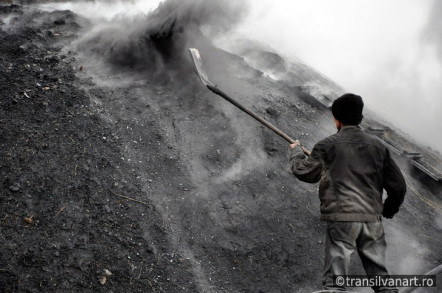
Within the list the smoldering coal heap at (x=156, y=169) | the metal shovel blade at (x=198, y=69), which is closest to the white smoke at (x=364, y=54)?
the smoldering coal heap at (x=156, y=169)

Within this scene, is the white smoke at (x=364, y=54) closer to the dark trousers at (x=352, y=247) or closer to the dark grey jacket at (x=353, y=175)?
the dark grey jacket at (x=353, y=175)

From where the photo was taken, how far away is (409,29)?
15.1 meters

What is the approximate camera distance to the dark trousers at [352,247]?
10.1 feet

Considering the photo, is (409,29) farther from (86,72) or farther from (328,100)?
(86,72)

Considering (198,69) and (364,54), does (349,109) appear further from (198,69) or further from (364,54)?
(364,54)

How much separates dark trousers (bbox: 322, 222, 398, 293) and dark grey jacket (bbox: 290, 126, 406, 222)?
0.23 feet

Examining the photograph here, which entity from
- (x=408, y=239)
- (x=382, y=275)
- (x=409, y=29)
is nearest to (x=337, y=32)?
(x=409, y=29)

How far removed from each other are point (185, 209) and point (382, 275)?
7.88 feet

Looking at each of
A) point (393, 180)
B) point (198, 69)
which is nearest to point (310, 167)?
point (393, 180)

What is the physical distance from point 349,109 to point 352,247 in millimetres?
1210

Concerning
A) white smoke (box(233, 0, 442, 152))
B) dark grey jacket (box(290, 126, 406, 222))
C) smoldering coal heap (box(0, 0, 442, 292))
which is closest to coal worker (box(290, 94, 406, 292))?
dark grey jacket (box(290, 126, 406, 222))

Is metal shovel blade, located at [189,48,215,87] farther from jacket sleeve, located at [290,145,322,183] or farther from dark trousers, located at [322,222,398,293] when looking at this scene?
dark trousers, located at [322,222,398,293]

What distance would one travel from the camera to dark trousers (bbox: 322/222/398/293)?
3070mm

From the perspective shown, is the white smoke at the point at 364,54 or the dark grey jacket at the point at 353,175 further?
the white smoke at the point at 364,54
